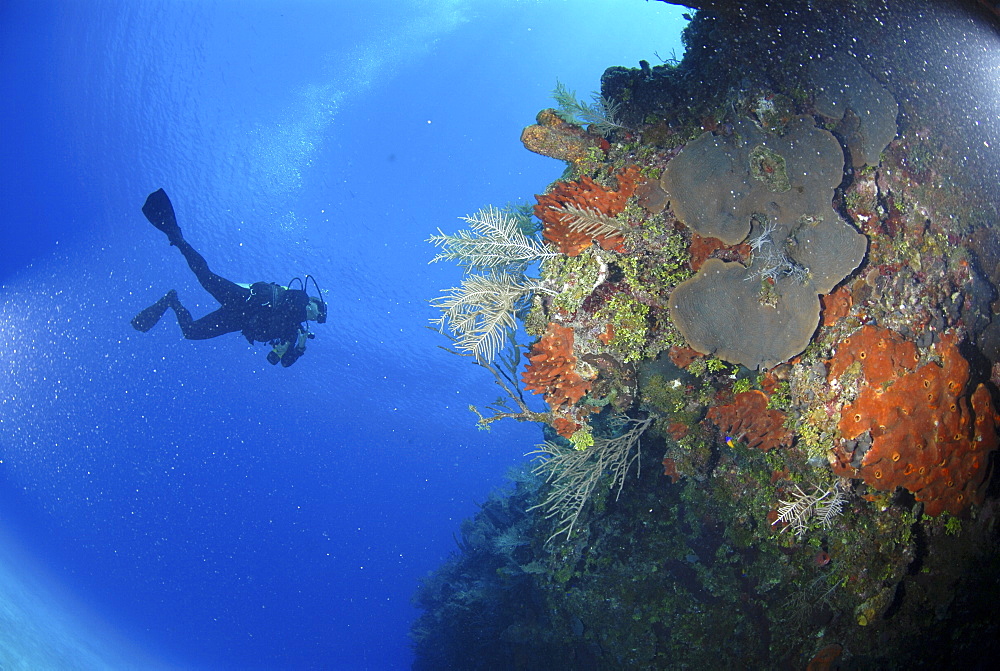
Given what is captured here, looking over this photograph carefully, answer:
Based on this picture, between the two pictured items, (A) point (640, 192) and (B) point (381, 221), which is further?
(B) point (381, 221)

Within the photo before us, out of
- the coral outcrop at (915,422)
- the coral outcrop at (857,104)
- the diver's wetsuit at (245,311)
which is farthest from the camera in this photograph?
the diver's wetsuit at (245,311)

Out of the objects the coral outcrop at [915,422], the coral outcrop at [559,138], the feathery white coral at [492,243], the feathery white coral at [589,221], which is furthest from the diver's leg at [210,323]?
the coral outcrop at [915,422]

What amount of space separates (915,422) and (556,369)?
122 inches

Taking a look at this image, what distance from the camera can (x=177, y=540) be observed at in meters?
76.3

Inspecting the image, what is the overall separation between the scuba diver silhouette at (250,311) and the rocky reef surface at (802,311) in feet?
30.1

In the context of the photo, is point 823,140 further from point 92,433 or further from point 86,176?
point 92,433

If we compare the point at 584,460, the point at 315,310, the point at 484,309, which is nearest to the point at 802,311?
the point at 584,460

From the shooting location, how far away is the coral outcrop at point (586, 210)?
422 centimetres

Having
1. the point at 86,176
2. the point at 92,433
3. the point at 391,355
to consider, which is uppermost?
the point at 391,355

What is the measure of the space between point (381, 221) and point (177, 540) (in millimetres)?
70553

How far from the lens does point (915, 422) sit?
363cm

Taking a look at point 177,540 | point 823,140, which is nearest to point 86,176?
point 823,140

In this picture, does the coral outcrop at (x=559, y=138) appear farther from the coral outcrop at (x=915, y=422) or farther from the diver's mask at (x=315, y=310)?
the diver's mask at (x=315, y=310)

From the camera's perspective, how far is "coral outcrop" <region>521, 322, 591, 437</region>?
436 cm
